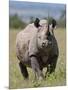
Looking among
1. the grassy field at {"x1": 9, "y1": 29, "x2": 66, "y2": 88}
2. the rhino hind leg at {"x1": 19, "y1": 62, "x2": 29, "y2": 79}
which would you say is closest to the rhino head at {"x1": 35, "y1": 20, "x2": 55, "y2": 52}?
the grassy field at {"x1": 9, "y1": 29, "x2": 66, "y2": 88}

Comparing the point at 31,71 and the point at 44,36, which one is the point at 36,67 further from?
the point at 44,36

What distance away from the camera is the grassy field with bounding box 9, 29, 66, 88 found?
2.47 meters

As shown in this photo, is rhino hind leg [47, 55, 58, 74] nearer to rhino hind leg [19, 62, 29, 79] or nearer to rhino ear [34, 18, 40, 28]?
rhino hind leg [19, 62, 29, 79]

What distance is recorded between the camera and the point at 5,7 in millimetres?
2463

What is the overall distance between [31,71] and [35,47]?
0.24 metres

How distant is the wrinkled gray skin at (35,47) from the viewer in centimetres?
252

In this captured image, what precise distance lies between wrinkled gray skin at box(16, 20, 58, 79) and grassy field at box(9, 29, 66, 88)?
0.16 feet

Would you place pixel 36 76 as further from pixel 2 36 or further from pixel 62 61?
pixel 2 36

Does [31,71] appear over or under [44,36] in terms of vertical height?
under

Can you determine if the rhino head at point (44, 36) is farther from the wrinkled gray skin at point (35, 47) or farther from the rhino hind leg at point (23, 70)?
the rhino hind leg at point (23, 70)

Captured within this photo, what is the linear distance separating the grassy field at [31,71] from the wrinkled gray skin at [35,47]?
0.05 meters

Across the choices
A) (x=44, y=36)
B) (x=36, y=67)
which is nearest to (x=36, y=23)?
(x=44, y=36)

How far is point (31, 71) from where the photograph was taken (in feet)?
8.30

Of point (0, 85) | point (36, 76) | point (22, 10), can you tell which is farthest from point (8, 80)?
point (22, 10)
